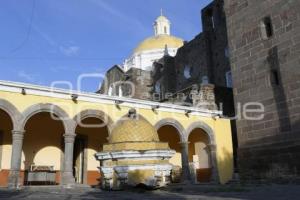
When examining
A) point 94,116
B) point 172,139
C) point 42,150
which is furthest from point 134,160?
point 172,139

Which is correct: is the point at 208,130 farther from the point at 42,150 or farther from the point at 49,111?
the point at 49,111

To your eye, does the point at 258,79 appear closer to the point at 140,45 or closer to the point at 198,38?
the point at 198,38

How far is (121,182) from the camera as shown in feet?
19.8

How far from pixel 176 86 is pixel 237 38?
14.7m

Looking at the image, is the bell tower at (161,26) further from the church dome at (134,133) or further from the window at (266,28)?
the church dome at (134,133)

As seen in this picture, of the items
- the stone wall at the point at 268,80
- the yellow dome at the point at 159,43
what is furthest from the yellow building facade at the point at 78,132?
the yellow dome at the point at 159,43

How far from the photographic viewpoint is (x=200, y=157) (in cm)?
1762

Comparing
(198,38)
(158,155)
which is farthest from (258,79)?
(198,38)

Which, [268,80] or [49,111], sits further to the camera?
[49,111]

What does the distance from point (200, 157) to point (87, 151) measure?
563cm

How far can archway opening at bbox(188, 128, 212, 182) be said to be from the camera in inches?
672

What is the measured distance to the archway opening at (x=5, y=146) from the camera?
13.4 m

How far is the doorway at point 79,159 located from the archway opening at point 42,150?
832 millimetres

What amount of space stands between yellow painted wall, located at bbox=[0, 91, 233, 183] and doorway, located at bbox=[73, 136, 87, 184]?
15.9 inches
